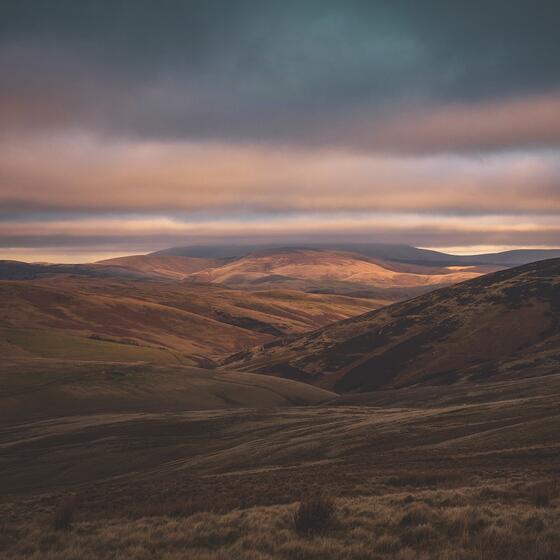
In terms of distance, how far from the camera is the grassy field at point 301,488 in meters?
16.7

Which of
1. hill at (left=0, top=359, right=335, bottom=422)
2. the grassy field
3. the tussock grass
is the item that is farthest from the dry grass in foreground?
hill at (left=0, top=359, right=335, bottom=422)

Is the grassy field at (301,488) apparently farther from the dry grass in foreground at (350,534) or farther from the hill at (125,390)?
the hill at (125,390)

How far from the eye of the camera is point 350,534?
17359mm

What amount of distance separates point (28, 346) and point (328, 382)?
11016cm

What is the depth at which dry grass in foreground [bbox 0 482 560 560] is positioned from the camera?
609 inches

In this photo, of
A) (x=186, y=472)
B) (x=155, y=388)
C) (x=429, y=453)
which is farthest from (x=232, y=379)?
(x=429, y=453)

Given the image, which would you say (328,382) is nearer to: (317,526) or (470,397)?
(470,397)

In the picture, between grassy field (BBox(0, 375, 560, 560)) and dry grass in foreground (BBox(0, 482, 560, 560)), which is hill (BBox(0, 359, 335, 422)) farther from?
dry grass in foreground (BBox(0, 482, 560, 560))

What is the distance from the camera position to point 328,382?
19375cm

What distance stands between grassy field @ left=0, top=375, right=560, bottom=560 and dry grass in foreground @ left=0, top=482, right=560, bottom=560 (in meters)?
0.06

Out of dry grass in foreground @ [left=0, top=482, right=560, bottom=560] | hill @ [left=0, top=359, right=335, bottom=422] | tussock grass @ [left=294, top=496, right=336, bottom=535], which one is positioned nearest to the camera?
dry grass in foreground @ [left=0, top=482, right=560, bottom=560]

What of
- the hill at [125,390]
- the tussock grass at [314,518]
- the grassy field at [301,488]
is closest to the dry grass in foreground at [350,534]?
the grassy field at [301,488]

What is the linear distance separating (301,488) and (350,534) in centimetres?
1167

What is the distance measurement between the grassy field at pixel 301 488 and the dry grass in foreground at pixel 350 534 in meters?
0.06
